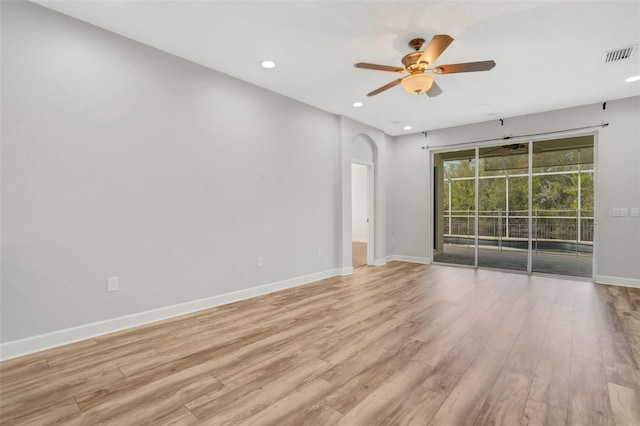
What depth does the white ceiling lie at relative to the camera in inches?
102

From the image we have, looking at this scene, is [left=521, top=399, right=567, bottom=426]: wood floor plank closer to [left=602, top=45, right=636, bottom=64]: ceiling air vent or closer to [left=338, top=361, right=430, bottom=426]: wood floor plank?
[left=338, top=361, right=430, bottom=426]: wood floor plank

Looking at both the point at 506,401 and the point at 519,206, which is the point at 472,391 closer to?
the point at 506,401

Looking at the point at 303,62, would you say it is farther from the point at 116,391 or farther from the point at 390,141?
the point at 390,141

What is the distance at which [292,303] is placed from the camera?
389 cm

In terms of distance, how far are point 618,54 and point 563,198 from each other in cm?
300

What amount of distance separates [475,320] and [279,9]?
3.68 meters

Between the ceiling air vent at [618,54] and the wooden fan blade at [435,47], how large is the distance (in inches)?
87.2

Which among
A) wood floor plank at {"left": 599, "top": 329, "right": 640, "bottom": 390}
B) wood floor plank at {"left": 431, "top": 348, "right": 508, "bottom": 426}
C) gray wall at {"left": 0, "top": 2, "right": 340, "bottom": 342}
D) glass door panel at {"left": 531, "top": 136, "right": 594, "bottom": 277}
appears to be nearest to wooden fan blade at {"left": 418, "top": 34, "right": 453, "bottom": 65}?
gray wall at {"left": 0, "top": 2, "right": 340, "bottom": 342}

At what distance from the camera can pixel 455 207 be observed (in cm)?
682

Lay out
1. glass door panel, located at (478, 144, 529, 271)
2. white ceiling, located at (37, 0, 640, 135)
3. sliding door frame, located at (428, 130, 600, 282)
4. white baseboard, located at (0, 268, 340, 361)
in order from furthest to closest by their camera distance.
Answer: glass door panel, located at (478, 144, 529, 271), sliding door frame, located at (428, 130, 600, 282), white ceiling, located at (37, 0, 640, 135), white baseboard, located at (0, 268, 340, 361)

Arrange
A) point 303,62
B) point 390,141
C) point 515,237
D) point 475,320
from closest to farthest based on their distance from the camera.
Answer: point 475,320 → point 303,62 → point 515,237 → point 390,141

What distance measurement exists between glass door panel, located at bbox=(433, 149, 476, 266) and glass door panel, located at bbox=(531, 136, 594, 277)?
1.15 m

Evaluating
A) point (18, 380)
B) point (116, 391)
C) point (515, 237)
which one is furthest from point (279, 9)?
point (515, 237)

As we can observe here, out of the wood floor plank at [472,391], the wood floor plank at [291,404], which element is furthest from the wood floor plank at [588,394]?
the wood floor plank at [291,404]
